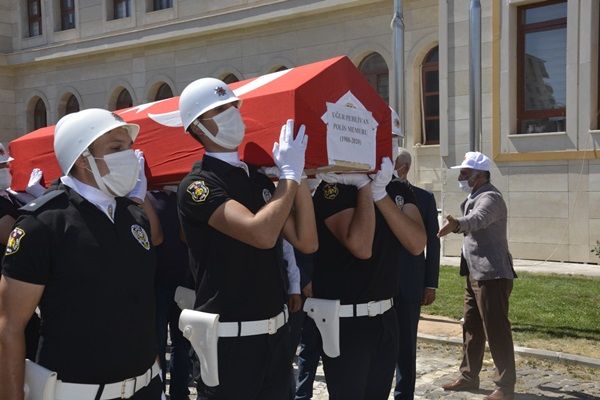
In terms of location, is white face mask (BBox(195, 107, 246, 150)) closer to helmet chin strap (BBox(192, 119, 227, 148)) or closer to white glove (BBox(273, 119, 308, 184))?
helmet chin strap (BBox(192, 119, 227, 148))

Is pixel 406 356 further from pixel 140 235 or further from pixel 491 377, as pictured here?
pixel 140 235

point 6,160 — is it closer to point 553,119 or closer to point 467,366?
point 467,366

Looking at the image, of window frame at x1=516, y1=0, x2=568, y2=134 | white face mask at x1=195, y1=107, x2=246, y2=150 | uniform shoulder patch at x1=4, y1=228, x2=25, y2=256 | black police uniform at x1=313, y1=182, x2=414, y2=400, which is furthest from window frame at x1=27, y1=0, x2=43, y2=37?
uniform shoulder patch at x1=4, y1=228, x2=25, y2=256

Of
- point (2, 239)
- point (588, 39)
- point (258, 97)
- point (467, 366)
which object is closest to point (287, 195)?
point (258, 97)

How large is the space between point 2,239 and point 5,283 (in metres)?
2.25

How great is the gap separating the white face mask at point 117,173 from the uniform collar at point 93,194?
0.02 metres

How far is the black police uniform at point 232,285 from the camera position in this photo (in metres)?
2.80

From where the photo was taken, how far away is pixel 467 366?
17.6ft

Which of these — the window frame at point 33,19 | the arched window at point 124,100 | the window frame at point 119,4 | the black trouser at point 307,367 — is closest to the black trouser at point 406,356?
the black trouser at point 307,367

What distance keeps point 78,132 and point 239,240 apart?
74 centimetres

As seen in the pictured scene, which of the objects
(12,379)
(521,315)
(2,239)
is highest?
(2,239)

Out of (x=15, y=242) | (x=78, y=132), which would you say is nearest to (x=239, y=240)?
(x=78, y=132)

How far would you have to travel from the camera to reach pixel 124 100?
2186 cm

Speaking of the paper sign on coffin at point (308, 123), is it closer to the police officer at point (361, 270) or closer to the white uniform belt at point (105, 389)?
the police officer at point (361, 270)
